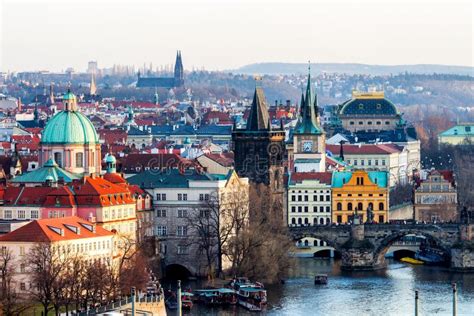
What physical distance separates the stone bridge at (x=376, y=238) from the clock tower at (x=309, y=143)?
16.6 meters

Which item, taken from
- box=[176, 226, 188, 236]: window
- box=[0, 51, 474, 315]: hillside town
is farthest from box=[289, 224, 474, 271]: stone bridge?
box=[176, 226, 188, 236]: window

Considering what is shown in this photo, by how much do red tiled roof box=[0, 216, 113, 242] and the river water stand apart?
14.4ft

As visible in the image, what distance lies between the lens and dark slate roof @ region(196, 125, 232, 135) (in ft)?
508

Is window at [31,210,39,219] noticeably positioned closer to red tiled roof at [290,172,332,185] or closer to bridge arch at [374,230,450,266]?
bridge arch at [374,230,450,266]

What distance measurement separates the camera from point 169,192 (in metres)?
90.1

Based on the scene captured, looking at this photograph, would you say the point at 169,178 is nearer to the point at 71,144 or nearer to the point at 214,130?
the point at 71,144

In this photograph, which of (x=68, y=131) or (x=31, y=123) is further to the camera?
(x=31, y=123)

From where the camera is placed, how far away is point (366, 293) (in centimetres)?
8581

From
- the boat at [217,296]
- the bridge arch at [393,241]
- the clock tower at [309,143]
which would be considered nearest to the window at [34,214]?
the boat at [217,296]

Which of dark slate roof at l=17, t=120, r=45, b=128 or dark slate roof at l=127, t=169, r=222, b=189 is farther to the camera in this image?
dark slate roof at l=17, t=120, r=45, b=128

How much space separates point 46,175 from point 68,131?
605cm

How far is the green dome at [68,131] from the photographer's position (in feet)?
311

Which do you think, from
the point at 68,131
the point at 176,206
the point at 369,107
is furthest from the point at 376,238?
the point at 369,107

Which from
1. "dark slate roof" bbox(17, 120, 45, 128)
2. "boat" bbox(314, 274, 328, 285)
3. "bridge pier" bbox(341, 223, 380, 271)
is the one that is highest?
"dark slate roof" bbox(17, 120, 45, 128)
